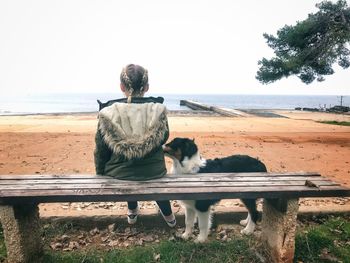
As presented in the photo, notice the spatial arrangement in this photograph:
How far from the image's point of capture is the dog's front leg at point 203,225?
12.9 ft

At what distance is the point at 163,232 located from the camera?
4.22 metres

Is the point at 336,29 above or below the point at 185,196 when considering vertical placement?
above

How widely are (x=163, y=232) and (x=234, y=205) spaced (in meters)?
1.36

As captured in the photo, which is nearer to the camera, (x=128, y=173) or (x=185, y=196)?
(x=185, y=196)

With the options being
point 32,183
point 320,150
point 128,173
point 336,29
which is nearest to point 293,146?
point 320,150

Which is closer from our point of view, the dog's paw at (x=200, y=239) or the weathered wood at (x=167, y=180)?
the weathered wood at (x=167, y=180)

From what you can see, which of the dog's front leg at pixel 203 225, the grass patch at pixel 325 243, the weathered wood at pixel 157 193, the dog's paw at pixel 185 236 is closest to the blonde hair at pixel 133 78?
the weathered wood at pixel 157 193

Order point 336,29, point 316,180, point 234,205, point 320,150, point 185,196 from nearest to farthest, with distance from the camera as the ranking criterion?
point 185,196 → point 316,180 → point 234,205 → point 320,150 → point 336,29

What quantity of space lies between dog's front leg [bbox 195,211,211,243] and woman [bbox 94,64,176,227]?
769 mm

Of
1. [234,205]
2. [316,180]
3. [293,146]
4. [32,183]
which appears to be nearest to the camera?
[32,183]

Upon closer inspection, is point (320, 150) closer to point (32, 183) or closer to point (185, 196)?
point (185, 196)

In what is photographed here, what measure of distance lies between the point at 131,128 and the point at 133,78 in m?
0.59

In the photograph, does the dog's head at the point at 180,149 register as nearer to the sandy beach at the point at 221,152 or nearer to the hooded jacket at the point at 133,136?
the hooded jacket at the point at 133,136

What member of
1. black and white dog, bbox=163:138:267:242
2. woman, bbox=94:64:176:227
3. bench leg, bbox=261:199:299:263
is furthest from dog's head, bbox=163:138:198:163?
bench leg, bbox=261:199:299:263
